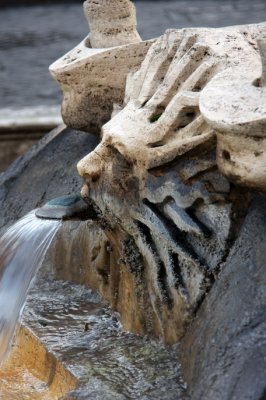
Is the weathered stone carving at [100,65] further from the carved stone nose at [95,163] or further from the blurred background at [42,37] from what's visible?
the blurred background at [42,37]

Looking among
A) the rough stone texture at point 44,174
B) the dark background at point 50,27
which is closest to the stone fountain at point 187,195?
the rough stone texture at point 44,174

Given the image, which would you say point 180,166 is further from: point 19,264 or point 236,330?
point 19,264

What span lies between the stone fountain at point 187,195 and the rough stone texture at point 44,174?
1.56ft

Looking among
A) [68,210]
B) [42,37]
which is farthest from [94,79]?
[42,37]

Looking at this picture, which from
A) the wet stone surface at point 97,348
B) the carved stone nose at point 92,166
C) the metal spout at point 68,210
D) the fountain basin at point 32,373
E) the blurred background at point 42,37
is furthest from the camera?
the blurred background at point 42,37

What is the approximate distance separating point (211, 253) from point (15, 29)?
25.1 ft

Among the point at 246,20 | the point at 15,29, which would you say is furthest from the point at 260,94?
the point at 15,29

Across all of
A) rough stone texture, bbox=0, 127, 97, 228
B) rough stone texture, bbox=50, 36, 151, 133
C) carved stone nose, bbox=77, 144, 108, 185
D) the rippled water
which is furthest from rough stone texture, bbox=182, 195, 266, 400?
rough stone texture, bbox=0, 127, 97, 228

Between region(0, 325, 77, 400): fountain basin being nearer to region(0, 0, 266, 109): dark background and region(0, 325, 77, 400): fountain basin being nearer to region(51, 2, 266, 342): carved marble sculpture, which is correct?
region(51, 2, 266, 342): carved marble sculpture

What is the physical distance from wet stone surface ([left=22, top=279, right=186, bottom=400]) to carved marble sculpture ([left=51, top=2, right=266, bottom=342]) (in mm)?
68

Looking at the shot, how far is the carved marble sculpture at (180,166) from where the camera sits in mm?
2900

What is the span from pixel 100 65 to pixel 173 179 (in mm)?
844

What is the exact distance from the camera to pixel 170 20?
33.0ft

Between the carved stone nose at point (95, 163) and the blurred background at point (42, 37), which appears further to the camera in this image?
the blurred background at point (42, 37)
